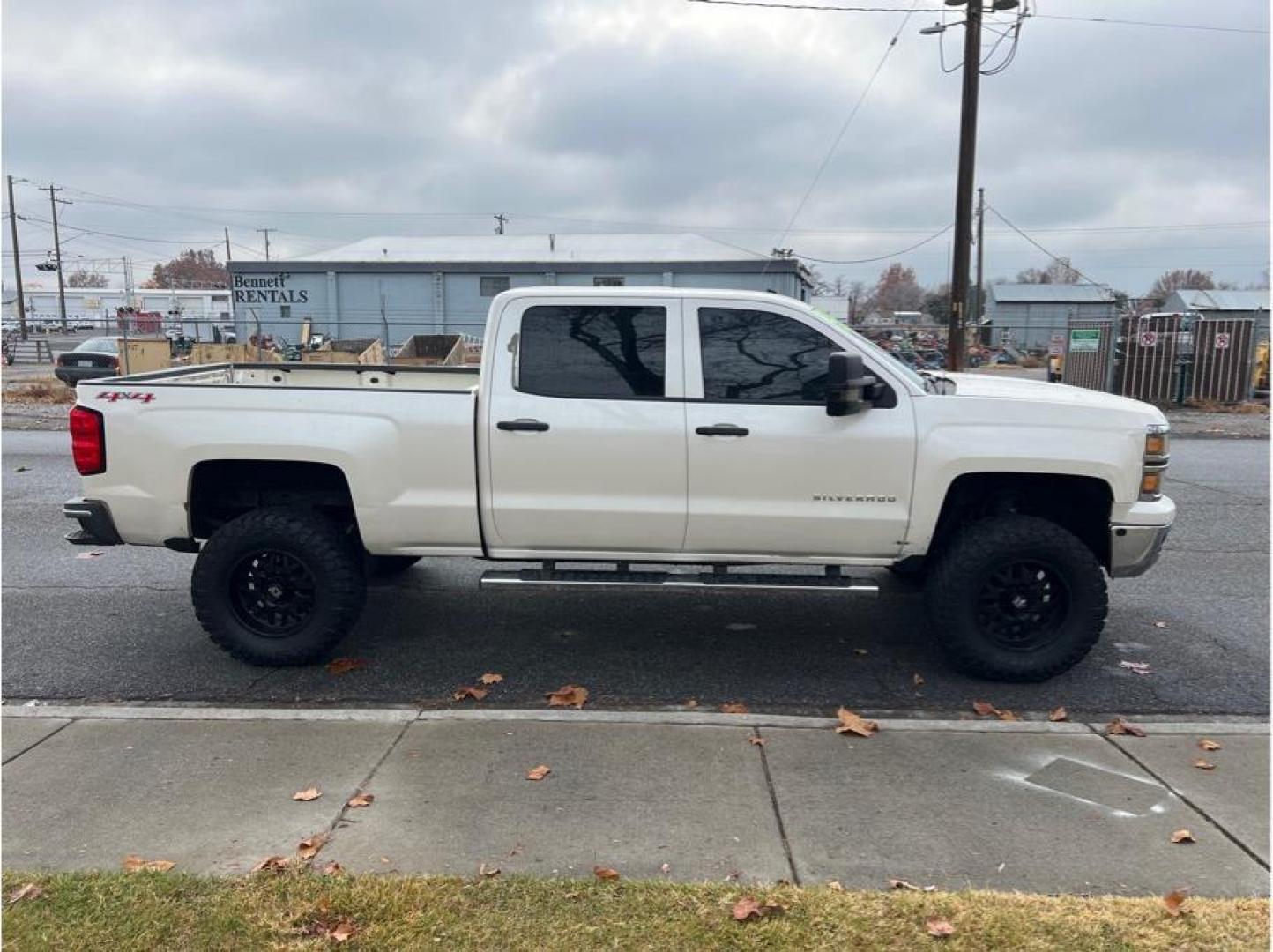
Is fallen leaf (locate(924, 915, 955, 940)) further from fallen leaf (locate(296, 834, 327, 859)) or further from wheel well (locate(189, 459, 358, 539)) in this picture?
wheel well (locate(189, 459, 358, 539))

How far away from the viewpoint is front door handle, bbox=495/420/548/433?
4.92 meters

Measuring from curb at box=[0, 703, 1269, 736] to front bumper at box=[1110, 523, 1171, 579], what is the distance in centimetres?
79

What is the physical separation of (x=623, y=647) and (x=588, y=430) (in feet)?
4.74

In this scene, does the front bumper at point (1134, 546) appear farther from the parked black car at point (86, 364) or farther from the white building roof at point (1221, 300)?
the white building roof at point (1221, 300)

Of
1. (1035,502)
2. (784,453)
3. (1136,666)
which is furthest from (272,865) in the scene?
(1136,666)

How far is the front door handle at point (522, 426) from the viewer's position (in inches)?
194

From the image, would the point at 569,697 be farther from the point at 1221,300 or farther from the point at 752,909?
the point at 1221,300

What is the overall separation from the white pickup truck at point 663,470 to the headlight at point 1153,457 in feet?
0.05

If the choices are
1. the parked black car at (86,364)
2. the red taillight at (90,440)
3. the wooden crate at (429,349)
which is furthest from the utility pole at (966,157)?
the parked black car at (86,364)

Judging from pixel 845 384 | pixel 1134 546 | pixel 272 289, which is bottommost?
pixel 1134 546

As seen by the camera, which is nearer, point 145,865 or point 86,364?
point 145,865

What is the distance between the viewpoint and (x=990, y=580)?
4980mm

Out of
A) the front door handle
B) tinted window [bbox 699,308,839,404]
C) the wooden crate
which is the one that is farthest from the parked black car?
tinted window [bbox 699,308,839,404]

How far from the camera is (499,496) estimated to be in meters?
5.00
